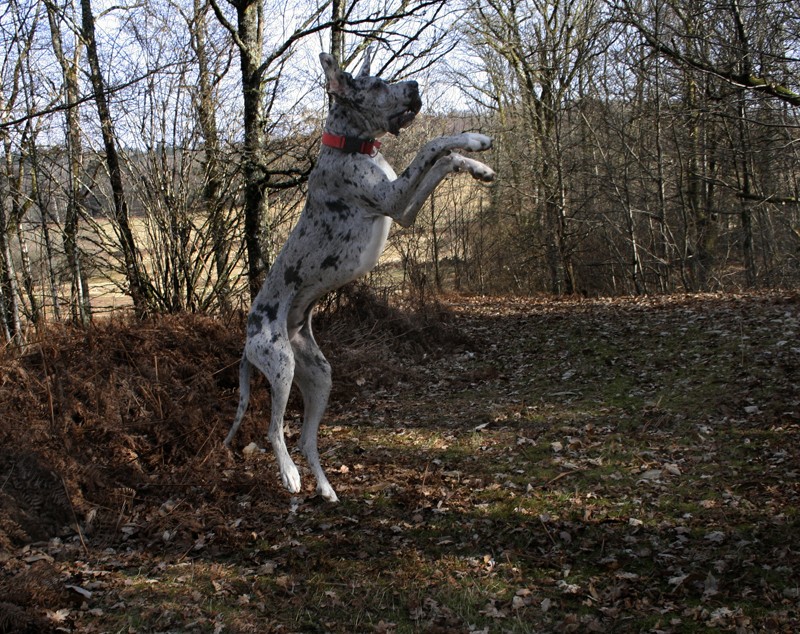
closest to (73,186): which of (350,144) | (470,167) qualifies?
(350,144)

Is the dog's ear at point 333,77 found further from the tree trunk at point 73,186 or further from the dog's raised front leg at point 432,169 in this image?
the tree trunk at point 73,186

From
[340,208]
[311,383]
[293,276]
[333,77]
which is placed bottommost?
[311,383]

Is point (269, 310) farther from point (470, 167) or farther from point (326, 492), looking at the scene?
point (470, 167)

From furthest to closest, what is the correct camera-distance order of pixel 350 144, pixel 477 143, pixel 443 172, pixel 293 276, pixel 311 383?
pixel 311 383 < pixel 293 276 < pixel 350 144 < pixel 443 172 < pixel 477 143

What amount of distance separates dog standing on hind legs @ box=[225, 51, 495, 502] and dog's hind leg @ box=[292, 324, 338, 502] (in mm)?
80

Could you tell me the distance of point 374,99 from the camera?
3.90m

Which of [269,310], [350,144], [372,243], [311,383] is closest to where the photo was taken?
[350,144]

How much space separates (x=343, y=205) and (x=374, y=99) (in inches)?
25.8

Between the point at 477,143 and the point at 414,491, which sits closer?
the point at 477,143

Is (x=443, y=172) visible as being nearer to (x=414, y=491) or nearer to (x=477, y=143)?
(x=477, y=143)

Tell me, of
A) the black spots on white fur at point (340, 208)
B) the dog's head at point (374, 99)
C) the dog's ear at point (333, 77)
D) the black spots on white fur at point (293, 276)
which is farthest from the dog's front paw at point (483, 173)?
the black spots on white fur at point (293, 276)

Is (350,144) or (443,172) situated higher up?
(350,144)

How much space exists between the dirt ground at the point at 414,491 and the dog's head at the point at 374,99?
9.19 ft

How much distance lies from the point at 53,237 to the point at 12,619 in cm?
801
